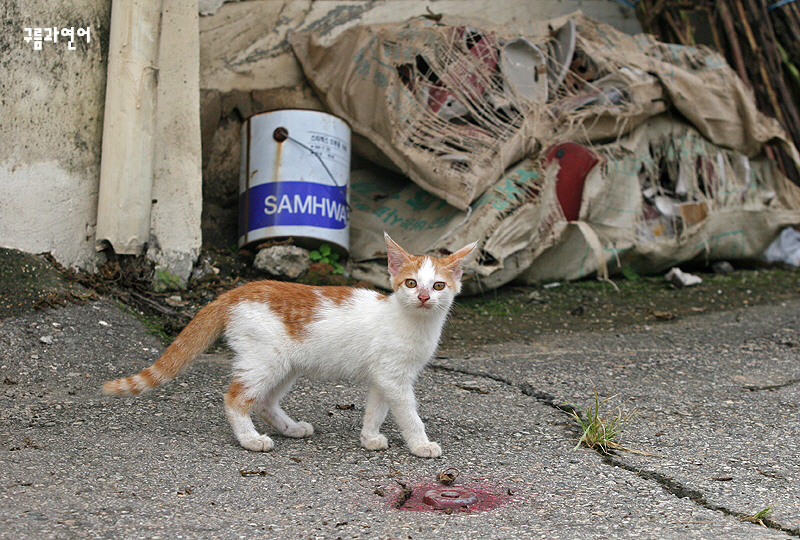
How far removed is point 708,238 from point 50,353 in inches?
193

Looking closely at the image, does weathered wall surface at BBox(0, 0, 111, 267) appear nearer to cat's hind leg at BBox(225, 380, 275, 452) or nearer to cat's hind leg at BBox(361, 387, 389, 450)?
cat's hind leg at BBox(225, 380, 275, 452)

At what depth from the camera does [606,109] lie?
5.08 meters

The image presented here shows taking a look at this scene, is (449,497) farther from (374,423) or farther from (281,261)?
(281,261)

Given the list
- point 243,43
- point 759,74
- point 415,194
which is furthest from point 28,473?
point 759,74

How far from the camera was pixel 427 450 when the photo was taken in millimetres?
2537

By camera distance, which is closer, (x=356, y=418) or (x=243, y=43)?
(x=356, y=418)

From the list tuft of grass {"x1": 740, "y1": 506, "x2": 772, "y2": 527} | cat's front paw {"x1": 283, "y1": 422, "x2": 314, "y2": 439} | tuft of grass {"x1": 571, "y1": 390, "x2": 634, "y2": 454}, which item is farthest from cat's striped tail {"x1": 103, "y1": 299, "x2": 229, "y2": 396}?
tuft of grass {"x1": 740, "y1": 506, "x2": 772, "y2": 527}

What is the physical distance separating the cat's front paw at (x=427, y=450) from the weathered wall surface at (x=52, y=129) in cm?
250

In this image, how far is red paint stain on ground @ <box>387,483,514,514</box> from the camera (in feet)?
6.84

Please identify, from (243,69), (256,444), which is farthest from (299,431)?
(243,69)

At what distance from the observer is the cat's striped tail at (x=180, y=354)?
A: 2.54m

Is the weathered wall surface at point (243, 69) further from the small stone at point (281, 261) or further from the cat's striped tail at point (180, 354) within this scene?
the cat's striped tail at point (180, 354)

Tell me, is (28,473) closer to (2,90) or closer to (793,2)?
(2,90)

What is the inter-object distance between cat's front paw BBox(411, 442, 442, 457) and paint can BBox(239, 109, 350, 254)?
8.11 ft
